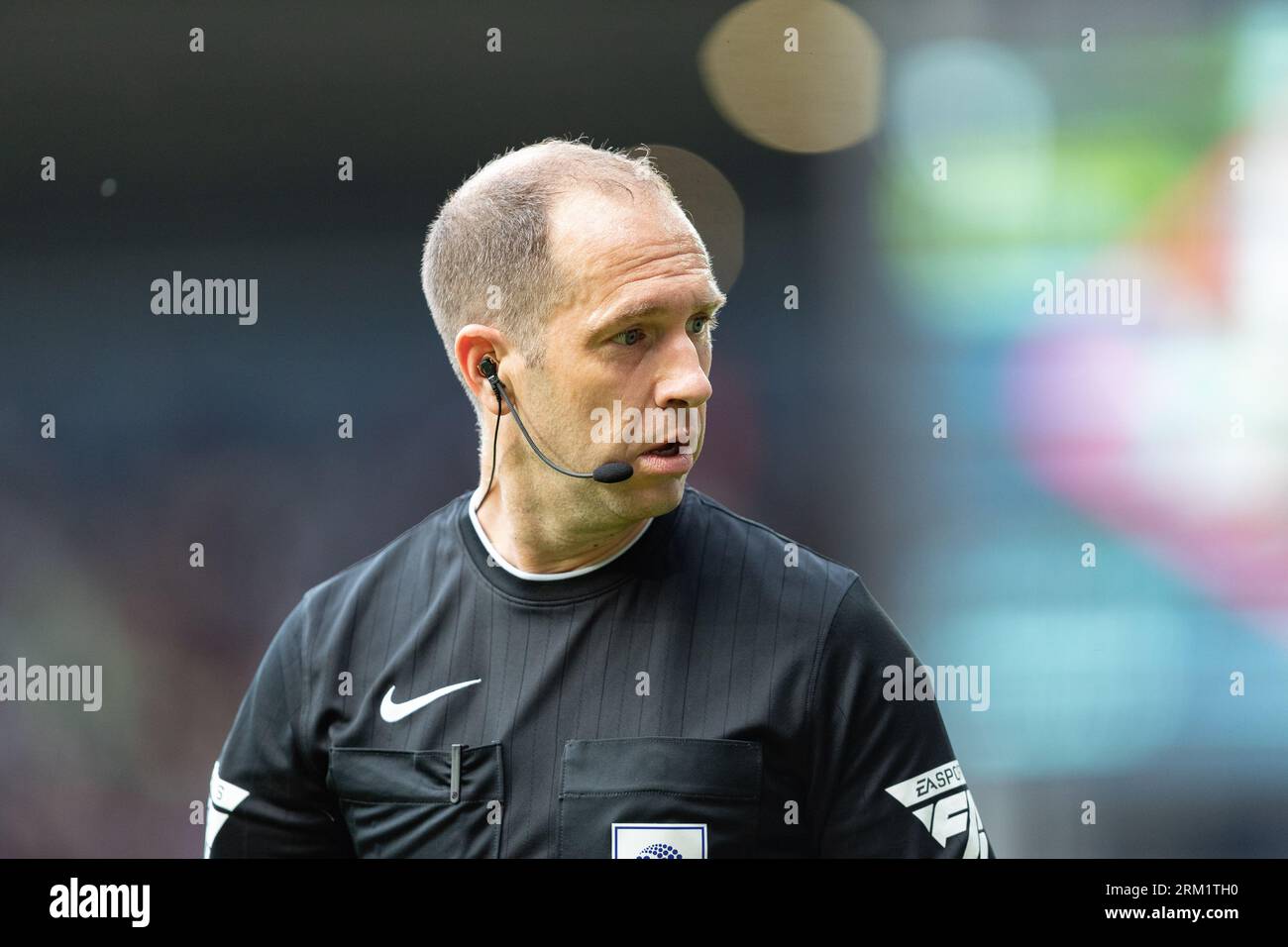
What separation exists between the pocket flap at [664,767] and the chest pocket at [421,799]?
0.17 m

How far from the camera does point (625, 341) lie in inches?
91.7

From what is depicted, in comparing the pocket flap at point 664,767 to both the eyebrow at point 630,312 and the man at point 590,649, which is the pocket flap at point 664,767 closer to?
the man at point 590,649

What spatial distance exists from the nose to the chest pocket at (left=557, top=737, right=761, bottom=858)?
2.20 ft

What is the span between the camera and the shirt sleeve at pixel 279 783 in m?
2.50

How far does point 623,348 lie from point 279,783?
1.22 metres

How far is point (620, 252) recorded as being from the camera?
2.31m

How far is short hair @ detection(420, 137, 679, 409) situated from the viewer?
92.9 inches

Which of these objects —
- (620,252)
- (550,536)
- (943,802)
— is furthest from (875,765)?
(620,252)

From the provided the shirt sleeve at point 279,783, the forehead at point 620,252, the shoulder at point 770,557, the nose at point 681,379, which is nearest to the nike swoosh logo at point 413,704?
the shirt sleeve at point 279,783

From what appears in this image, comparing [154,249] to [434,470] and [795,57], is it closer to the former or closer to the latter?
[434,470]

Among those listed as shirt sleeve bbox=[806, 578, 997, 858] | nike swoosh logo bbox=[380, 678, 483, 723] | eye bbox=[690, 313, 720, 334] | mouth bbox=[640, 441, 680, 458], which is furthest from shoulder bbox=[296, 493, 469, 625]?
→ shirt sleeve bbox=[806, 578, 997, 858]

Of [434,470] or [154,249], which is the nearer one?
[154,249]

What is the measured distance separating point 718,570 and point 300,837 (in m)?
1.09
